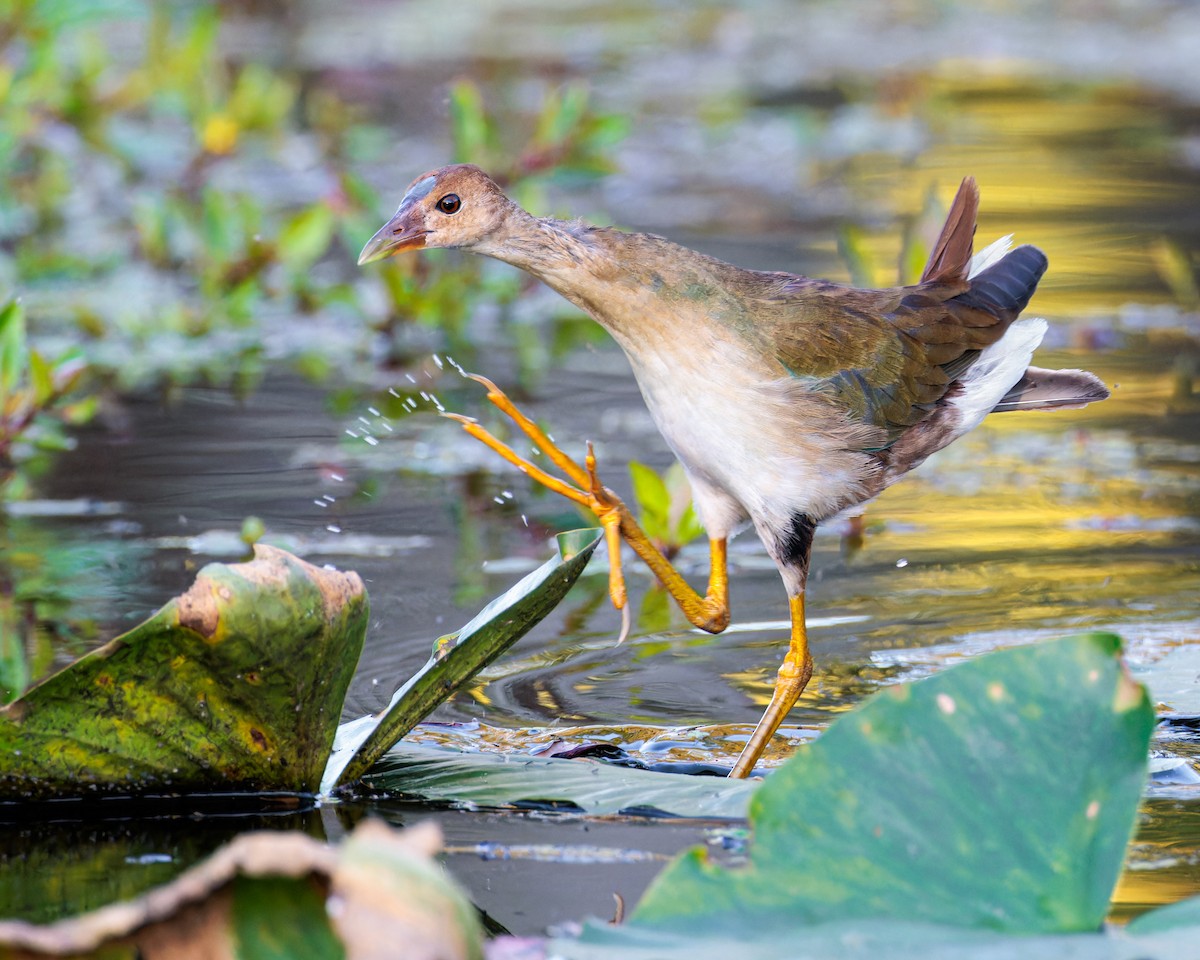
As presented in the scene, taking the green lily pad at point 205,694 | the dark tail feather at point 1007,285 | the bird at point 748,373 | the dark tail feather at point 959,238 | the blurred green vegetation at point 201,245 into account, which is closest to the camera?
the green lily pad at point 205,694

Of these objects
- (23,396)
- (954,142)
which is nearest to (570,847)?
(23,396)

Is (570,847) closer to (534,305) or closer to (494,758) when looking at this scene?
(494,758)

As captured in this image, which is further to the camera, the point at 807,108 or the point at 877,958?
the point at 807,108

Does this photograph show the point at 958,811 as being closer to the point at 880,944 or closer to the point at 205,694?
the point at 880,944

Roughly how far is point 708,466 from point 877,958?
48.1 inches

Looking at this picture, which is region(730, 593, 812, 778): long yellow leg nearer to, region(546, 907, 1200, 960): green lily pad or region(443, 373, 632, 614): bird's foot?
region(443, 373, 632, 614): bird's foot

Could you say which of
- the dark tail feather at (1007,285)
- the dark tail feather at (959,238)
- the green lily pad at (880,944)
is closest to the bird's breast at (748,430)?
the dark tail feather at (1007,285)

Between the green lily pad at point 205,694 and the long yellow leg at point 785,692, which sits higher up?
the green lily pad at point 205,694

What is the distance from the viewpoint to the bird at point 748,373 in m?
2.73

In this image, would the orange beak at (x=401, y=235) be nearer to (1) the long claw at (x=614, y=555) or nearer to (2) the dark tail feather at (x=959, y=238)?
(1) the long claw at (x=614, y=555)

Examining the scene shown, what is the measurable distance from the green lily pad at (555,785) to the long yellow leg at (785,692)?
12 centimetres

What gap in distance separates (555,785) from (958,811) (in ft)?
2.32

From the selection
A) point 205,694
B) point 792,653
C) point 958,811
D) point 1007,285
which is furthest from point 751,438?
point 958,811

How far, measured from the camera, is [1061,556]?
370 cm
